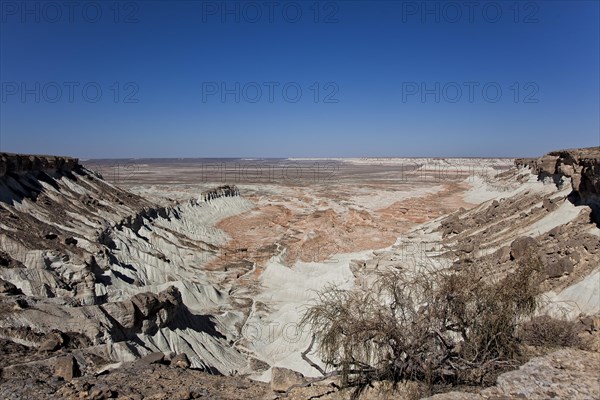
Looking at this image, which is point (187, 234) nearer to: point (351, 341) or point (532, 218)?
point (532, 218)

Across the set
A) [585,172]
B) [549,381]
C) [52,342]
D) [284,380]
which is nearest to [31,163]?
[52,342]

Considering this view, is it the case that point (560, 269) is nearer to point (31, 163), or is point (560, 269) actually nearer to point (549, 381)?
point (549, 381)

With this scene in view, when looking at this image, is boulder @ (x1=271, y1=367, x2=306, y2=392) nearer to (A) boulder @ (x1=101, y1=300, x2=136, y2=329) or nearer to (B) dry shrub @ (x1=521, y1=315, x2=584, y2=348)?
(B) dry shrub @ (x1=521, y1=315, x2=584, y2=348)

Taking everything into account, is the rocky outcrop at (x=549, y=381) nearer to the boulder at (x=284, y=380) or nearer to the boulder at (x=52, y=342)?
the boulder at (x=284, y=380)

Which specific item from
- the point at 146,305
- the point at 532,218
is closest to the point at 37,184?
the point at 146,305

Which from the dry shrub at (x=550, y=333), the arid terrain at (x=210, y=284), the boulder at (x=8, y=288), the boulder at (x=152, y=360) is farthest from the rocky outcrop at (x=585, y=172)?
the boulder at (x=8, y=288)

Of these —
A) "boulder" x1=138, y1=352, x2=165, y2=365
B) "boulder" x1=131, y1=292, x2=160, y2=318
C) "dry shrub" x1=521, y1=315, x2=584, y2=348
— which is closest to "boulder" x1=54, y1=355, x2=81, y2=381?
"boulder" x1=138, y1=352, x2=165, y2=365
